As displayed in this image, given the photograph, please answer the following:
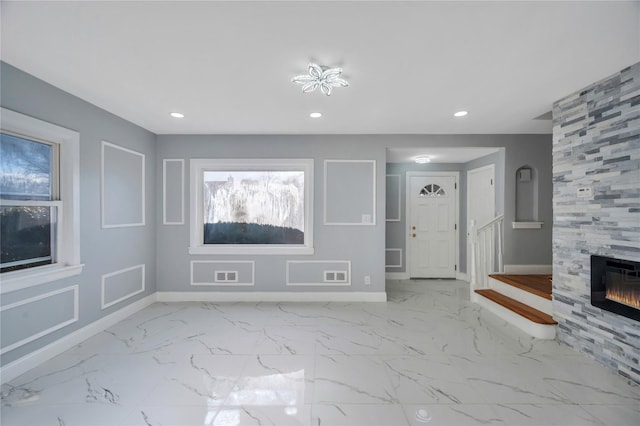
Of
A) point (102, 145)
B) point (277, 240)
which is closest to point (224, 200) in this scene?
point (277, 240)

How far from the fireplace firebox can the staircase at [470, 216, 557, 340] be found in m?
0.65

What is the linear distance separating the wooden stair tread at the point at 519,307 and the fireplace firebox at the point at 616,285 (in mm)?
579

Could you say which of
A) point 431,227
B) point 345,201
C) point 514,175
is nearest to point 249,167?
point 345,201

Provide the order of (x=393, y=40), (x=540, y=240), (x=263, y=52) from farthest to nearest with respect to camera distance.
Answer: (x=540, y=240) < (x=263, y=52) < (x=393, y=40)

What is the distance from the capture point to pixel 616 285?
7.32 ft

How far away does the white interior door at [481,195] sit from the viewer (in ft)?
15.1

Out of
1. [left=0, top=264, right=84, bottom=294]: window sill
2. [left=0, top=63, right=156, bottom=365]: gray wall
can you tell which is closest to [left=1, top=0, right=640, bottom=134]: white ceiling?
[left=0, top=63, right=156, bottom=365]: gray wall

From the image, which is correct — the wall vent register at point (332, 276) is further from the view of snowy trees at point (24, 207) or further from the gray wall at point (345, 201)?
the view of snowy trees at point (24, 207)

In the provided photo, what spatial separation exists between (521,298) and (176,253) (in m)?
4.75

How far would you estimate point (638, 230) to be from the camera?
2104 millimetres

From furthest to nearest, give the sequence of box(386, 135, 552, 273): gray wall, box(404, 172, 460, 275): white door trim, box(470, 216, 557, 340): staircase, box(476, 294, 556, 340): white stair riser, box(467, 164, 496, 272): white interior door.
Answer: box(404, 172, 460, 275): white door trim, box(467, 164, 496, 272): white interior door, box(386, 135, 552, 273): gray wall, box(470, 216, 557, 340): staircase, box(476, 294, 556, 340): white stair riser

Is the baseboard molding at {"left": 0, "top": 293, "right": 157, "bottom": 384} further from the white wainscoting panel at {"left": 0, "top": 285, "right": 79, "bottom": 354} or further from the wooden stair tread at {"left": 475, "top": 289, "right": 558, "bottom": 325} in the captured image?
the wooden stair tread at {"left": 475, "top": 289, "right": 558, "bottom": 325}

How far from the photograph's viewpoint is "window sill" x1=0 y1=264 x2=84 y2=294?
7.04 ft

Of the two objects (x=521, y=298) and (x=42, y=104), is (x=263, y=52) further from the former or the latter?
(x=521, y=298)
